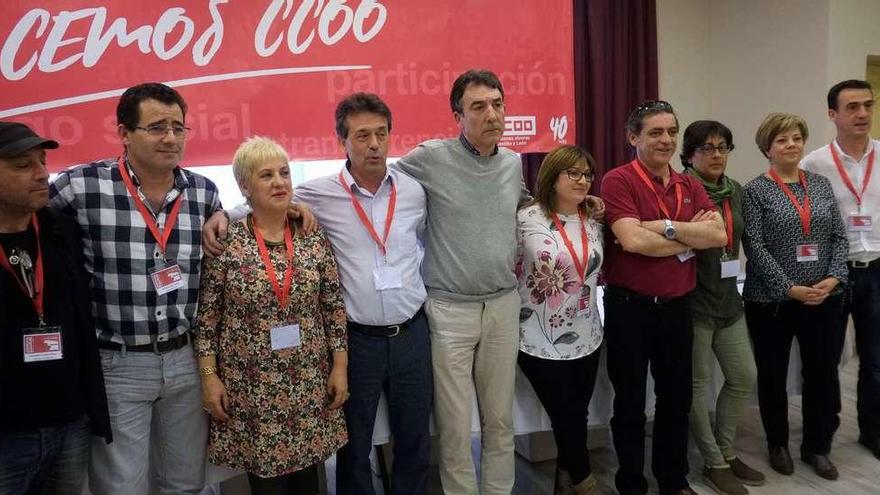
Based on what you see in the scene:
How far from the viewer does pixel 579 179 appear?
7.20 feet

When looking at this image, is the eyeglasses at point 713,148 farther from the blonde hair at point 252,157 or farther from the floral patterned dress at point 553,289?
the blonde hair at point 252,157

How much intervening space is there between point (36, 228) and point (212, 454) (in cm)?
83

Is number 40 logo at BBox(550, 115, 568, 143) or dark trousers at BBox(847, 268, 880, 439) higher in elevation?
number 40 logo at BBox(550, 115, 568, 143)

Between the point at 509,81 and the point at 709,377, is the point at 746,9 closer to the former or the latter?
the point at 509,81

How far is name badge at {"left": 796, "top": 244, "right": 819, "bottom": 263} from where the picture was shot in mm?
2521

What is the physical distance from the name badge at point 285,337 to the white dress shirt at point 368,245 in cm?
24

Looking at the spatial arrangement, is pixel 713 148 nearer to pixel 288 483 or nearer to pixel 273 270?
pixel 273 270

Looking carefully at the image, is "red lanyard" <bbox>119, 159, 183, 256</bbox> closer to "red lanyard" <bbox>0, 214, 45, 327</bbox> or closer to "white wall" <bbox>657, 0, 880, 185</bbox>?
"red lanyard" <bbox>0, 214, 45, 327</bbox>

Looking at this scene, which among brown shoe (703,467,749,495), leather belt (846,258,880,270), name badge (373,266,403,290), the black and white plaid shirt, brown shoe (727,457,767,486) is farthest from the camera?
leather belt (846,258,880,270)

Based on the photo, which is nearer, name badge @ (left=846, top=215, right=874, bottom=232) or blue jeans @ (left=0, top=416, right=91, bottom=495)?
blue jeans @ (left=0, top=416, right=91, bottom=495)

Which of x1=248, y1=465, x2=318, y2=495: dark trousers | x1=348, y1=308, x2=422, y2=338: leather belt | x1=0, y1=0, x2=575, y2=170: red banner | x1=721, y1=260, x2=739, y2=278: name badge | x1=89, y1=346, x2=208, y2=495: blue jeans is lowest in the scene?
x1=248, y1=465, x2=318, y2=495: dark trousers

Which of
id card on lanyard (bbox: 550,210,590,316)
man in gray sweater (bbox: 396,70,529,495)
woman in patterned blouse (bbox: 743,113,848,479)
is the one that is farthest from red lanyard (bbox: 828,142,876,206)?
man in gray sweater (bbox: 396,70,529,495)

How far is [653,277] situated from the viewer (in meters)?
2.20

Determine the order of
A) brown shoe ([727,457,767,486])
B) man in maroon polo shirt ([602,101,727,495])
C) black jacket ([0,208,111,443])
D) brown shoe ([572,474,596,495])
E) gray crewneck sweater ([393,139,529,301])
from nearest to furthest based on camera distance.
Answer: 1. black jacket ([0,208,111,443])
2. gray crewneck sweater ([393,139,529,301])
3. man in maroon polo shirt ([602,101,727,495])
4. brown shoe ([572,474,596,495])
5. brown shoe ([727,457,767,486])
